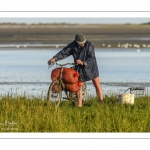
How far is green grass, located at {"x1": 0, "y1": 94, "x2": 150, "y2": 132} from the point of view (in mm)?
10383

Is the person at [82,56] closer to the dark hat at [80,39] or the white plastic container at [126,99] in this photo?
the dark hat at [80,39]

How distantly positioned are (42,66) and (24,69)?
96 centimetres

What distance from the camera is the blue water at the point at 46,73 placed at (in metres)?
15.7

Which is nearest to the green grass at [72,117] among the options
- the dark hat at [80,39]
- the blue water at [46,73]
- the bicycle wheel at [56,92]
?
the bicycle wheel at [56,92]

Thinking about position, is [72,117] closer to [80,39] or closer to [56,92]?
[56,92]

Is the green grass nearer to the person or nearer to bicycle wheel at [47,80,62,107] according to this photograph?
bicycle wheel at [47,80,62,107]

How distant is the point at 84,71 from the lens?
1207cm

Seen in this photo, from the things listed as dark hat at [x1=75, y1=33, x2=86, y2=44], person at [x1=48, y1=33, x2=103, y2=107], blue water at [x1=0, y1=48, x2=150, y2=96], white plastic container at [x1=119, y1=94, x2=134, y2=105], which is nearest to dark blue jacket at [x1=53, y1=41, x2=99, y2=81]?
person at [x1=48, y1=33, x2=103, y2=107]

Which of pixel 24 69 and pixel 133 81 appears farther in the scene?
pixel 24 69

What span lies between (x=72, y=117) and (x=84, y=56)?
1.43 metres
